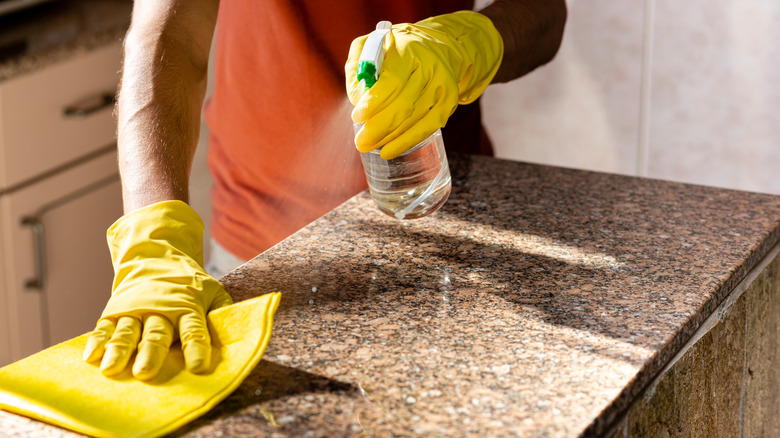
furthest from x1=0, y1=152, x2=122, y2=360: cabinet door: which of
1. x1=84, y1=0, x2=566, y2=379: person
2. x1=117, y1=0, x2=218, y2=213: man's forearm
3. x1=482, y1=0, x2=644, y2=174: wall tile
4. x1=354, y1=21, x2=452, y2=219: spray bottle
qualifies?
x1=354, y1=21, x2=452, y2=219: spray bottle

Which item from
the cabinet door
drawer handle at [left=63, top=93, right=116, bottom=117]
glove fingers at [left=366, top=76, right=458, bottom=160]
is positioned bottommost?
the cabinet door

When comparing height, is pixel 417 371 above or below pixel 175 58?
below

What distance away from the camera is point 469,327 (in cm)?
78

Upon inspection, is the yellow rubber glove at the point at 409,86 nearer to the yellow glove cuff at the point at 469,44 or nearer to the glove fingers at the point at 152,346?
the yellow glove cuff at the point at 469,44

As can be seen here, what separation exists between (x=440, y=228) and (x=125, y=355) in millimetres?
435

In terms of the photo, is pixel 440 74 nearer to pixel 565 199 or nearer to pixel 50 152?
→ pixel 565 199

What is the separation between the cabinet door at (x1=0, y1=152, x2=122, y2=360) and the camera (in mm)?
1867

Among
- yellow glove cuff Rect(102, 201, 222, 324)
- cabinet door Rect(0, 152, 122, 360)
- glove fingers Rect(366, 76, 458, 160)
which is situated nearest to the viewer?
yellow glove cuff Rect(102, 201, 222, 324)

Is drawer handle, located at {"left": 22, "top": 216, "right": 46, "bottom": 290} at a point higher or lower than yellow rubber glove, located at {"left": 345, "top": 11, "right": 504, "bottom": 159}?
lower

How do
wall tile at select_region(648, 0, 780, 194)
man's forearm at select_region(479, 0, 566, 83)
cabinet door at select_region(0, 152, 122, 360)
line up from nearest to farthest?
man's forearm at select_region(479, 0, 566, 83) → wall tile at select_region(648, 0, 780, 194) → cabinet door at select_region(0, 152, 122, 360)

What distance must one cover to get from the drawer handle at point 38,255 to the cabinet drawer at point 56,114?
10 centimetres

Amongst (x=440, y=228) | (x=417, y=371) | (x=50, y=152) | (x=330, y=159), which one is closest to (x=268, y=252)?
(x=440, y=228)

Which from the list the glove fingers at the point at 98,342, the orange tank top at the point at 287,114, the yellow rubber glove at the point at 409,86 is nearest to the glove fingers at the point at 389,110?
the yellow rubber glove at the point at 409,86

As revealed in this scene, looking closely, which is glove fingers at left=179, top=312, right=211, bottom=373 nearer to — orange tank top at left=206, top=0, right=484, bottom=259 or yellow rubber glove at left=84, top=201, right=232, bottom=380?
yellow rubber glove at left=84, top=201, right=232, bottom=380
